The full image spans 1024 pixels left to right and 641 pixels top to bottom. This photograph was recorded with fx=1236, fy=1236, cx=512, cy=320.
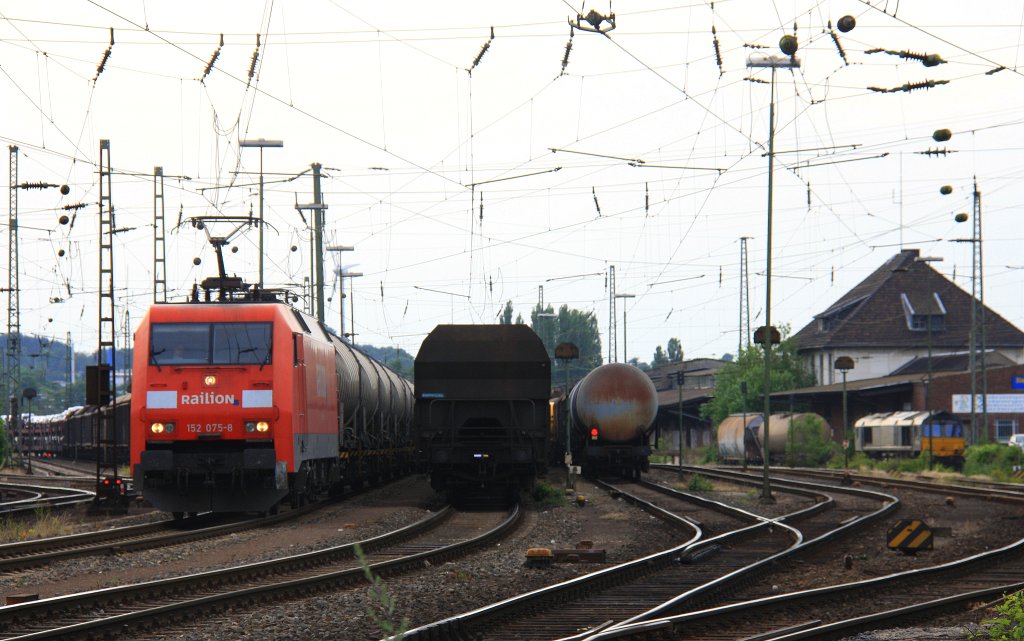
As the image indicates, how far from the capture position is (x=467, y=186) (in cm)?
3159

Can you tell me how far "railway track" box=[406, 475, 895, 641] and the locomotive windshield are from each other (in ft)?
24.6

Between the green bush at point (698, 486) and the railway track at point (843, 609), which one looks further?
the green bush at point (698, 486)

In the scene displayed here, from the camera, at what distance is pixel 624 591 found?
12.5 metres

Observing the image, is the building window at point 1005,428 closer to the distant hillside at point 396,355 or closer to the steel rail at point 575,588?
the distant hillside at point 396,355

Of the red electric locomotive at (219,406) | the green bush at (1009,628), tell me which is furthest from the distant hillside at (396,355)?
the green bush at (1009,628)

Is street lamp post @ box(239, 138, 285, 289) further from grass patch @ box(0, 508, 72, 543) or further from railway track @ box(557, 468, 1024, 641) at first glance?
railway track @ box(557, 468, 1024, 641)

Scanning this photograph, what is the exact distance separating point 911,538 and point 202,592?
378 inches

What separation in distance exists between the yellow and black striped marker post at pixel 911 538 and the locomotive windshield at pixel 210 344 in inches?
387

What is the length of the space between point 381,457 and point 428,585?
21.2 meters

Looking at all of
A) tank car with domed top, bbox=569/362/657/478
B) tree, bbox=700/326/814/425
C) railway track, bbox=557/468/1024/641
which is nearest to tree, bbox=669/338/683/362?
tree, bbox=700/326/814/425

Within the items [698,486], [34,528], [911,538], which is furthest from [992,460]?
[34,528]

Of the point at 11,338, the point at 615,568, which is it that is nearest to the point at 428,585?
the point at 615,568

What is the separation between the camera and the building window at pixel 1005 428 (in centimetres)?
6372

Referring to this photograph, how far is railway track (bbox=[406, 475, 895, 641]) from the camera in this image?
10094mm
